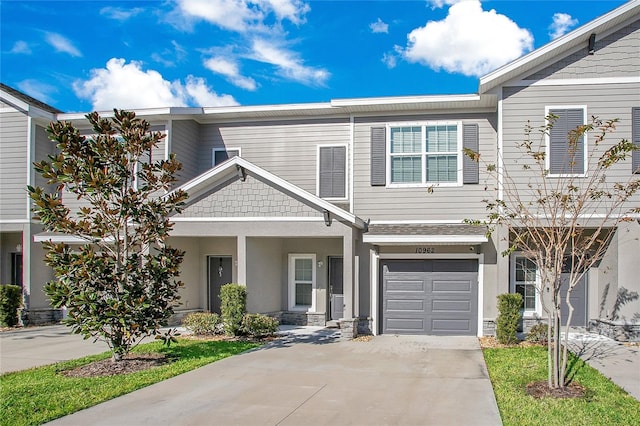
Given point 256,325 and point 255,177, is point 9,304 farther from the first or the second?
point 255,177

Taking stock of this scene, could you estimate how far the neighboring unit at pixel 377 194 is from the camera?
12938 mm

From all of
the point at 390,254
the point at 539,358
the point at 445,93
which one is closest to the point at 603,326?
the point at 539,358

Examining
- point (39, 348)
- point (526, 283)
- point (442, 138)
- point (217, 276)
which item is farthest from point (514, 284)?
point (39, 348)

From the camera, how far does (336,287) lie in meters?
15.6

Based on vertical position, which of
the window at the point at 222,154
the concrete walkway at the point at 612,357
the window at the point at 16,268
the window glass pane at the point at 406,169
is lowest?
the concrete walkway at the point at 612,357

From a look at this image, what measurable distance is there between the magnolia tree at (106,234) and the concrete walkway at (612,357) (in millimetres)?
8225

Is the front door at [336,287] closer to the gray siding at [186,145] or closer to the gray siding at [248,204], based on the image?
the gray siding at [248,204]

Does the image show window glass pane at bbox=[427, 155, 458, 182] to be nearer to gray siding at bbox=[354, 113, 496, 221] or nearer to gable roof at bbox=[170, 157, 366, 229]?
gray siding at bbox=[354, 113, 496, 221]

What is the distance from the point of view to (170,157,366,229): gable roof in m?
13.2

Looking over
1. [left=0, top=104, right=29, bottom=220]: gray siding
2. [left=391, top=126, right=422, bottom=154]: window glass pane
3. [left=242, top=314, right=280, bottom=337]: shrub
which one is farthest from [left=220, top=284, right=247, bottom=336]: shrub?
[left=0, top=104, right=29, bottom=220]: gray siding

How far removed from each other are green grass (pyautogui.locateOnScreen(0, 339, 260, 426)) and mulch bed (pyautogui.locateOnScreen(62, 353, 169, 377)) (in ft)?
0.74

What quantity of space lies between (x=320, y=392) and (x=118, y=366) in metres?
4.03

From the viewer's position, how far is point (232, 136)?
16.3m

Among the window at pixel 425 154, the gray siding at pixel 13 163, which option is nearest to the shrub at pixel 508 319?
the window at pixel 425 154
